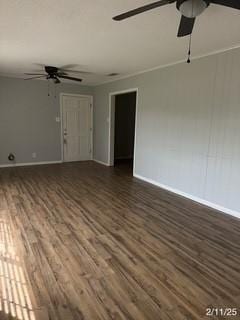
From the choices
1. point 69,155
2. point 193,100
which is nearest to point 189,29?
point 193,100

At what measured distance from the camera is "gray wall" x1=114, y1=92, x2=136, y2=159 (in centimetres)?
787

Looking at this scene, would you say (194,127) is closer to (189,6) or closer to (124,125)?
(189,6)

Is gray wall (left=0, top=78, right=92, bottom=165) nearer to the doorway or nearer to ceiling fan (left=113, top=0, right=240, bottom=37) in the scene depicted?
the doorway

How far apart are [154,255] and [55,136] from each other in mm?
5328

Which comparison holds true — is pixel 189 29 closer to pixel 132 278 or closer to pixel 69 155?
pixel 132 278

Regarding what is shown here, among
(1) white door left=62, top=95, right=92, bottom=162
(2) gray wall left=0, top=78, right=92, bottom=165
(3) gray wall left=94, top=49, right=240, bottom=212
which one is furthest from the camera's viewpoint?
(1) white door left=62, top=95, right=92, bottom=162

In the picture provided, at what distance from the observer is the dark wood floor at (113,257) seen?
5.74 feet

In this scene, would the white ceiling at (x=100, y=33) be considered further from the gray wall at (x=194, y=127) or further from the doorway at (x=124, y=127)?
the doorway at (x=124, y=127)

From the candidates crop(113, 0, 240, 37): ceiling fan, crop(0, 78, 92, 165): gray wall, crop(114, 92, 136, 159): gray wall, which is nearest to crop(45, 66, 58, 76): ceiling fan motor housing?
crop(0, 78, 92, 165): gray wall

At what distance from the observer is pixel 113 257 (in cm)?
237

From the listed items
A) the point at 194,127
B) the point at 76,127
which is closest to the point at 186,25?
the point at 194,127

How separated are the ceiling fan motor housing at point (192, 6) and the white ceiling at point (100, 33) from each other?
322 millimetres

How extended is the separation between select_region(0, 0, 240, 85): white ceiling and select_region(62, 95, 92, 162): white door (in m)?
2.50

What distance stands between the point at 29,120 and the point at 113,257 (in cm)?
522
